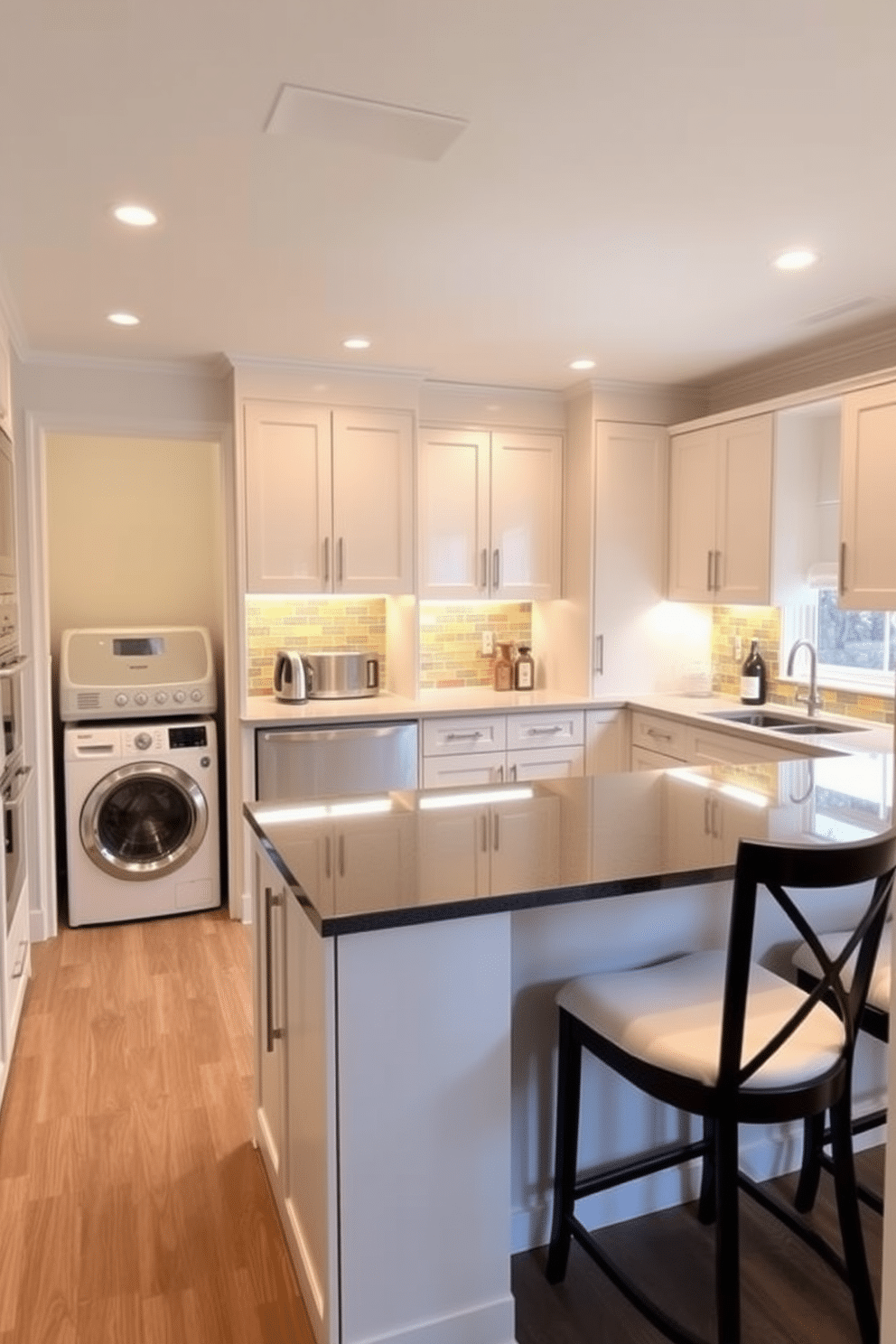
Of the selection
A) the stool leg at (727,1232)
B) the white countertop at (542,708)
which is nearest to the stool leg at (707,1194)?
the stool leg at (727,1232)

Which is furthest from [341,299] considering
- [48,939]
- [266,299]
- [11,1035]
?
[48,939]

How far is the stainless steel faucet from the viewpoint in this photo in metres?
3.92

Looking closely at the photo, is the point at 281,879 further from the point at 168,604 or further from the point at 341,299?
the point at 168,604

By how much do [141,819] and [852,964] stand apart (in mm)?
3145

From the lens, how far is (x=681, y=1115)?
2.15 m

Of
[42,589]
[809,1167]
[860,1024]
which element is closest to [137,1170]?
[809,1167]

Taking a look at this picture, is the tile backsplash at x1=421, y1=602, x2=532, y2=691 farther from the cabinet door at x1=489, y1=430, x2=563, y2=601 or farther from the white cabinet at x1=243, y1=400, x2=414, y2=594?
the white cabinet at x1=243, y1=400, x2=414, y2=594

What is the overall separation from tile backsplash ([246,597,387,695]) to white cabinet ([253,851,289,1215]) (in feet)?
7.65

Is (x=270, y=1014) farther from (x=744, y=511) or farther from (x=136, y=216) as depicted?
(x=744, y=511)

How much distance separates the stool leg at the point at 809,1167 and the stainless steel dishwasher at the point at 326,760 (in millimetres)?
2267

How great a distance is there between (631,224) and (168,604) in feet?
10.5

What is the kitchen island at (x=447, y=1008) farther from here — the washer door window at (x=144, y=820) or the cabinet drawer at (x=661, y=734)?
the washer door window at (x=144, y=820)

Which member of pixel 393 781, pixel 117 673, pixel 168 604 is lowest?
pixel 393 781

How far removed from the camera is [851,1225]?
170cm
